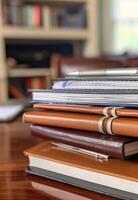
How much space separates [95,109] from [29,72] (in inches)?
109

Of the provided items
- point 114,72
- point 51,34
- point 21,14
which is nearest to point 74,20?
point 51,34

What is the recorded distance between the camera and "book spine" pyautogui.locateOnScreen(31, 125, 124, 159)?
20.1 inches

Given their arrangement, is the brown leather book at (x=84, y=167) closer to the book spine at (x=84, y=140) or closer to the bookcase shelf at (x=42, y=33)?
the book spine at (x=84, y=140)

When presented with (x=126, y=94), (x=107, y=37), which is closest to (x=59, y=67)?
(x=107, y=37)

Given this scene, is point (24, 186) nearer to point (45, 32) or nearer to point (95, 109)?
point (95, 109)

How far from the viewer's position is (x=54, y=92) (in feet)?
2.04

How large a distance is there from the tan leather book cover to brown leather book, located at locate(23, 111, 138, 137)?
0.05 m

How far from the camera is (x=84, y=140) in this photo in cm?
56

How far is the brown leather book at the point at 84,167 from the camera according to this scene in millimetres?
468

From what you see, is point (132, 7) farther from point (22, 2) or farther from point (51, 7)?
point (22, 2)

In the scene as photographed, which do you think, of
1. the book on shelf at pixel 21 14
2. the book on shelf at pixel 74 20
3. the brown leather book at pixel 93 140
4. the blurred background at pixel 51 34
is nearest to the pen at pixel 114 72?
the brown leather book at pixel 93 140

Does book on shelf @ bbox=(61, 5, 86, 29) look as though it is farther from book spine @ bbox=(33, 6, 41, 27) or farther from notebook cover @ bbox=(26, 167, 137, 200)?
notebook cover @ bbox=(26, 167, 137, 200)

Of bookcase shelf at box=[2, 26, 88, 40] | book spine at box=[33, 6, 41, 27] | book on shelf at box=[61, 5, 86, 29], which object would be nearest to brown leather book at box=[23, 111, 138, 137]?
bookcase shelf at box=[2, 26, 88, 40]

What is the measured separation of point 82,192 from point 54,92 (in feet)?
0.67
